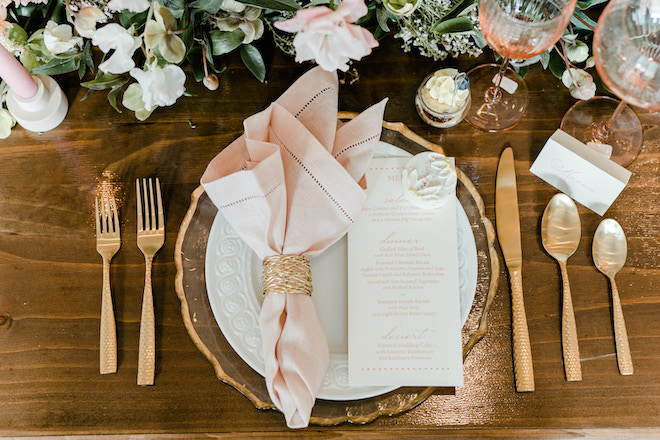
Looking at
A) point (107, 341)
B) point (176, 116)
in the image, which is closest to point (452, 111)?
point (176, 116)

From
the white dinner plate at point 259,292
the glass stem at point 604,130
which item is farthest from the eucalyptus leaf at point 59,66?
the glass stem at point 604,130

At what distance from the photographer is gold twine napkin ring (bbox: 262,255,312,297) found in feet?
2.05

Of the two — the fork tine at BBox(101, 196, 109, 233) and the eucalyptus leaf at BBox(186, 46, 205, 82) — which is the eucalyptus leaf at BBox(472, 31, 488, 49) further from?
the fork tine at BBox(101, 196, 109, 233)

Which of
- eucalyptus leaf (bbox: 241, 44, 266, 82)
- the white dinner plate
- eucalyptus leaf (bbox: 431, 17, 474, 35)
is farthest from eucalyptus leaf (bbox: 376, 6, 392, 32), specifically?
the white dinner plate

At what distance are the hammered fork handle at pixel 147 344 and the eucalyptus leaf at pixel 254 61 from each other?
0.37m

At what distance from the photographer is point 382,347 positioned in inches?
25.2

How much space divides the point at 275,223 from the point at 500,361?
375 mm

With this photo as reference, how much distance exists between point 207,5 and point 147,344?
0.47m

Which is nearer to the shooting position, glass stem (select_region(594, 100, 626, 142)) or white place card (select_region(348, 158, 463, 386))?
white place card (select_region(348, 158, 463, 386))

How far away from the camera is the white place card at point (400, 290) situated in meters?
0.63

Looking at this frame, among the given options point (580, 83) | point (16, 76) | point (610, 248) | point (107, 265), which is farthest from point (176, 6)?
point (610, 248)

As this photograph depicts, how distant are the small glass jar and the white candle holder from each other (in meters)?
0.58

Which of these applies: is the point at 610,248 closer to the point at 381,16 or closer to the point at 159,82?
the point at 381,16

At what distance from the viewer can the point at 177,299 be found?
68cm
